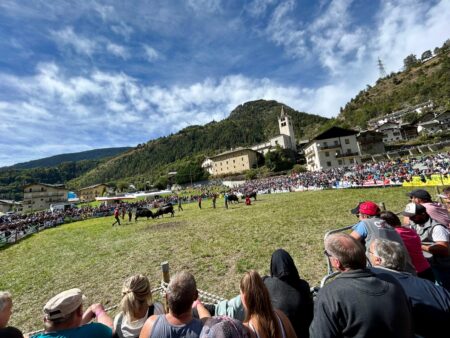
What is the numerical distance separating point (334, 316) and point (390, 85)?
6358 inches

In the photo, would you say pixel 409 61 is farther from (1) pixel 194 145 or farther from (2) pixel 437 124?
(1) pixel 194 145

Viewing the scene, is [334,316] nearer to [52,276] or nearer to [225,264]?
[225,264]

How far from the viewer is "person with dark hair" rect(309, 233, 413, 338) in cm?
192

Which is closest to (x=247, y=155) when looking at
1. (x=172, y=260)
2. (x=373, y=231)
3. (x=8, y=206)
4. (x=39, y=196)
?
(x=39, y=196)

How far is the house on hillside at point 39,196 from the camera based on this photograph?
84000mm

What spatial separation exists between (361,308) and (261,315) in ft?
2.84

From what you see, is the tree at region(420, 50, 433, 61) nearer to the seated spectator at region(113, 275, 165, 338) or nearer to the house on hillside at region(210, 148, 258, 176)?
the house on hillside at region(210, 148, 258, 176)

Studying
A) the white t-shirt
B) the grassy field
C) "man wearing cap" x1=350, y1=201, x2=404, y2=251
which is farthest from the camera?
the grassy field

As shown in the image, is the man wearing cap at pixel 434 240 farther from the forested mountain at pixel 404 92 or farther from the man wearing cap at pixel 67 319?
the forested mountain at pixel 404 92

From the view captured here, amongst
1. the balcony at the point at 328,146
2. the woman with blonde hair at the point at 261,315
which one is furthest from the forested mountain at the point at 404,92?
the woman with blonde hair at the point at 261,315

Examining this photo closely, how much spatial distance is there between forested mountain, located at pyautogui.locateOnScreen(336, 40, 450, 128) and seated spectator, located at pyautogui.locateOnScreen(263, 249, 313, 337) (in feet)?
355

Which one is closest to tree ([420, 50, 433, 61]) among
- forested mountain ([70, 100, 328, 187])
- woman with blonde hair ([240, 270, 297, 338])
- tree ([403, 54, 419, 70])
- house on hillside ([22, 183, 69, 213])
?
tree ([403, 54, 419, 70])

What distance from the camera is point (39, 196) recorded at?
281ft

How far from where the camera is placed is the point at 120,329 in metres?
2.79
